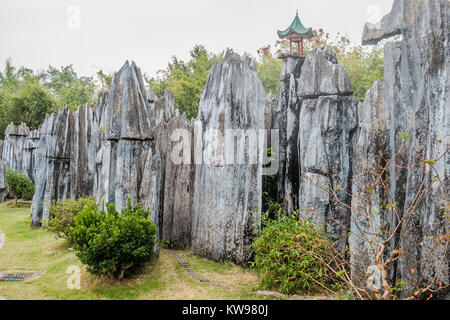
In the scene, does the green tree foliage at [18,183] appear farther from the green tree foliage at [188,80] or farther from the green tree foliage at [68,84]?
the green tree foliage at [68,84]

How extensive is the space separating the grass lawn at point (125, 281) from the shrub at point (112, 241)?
27 cm

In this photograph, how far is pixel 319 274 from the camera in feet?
16.4

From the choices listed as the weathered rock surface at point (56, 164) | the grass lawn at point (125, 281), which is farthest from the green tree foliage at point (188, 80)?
the grass lawn at point (125, 281)

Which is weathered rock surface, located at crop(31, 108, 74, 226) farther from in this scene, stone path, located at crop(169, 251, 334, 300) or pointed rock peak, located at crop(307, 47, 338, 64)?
pointed rock peak, located at crop(307, 47, 338, 64)

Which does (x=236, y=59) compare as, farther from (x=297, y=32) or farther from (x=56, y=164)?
(x=297, y=32)

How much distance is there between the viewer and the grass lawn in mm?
5574

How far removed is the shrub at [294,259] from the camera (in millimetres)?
5344

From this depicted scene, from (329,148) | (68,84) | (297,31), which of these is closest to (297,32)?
(297,31)

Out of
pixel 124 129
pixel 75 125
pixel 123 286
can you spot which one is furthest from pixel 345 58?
pixel 123 286

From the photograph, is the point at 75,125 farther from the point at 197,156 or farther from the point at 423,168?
the point at 423,168

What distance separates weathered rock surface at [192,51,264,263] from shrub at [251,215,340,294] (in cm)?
91

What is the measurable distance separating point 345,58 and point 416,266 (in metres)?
16.8

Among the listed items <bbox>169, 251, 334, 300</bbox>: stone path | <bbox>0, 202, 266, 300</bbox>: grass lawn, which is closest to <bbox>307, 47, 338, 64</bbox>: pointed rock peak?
<bbox>169, 251, 334, 300</bbox>: stone path

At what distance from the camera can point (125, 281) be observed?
5.90 meters
